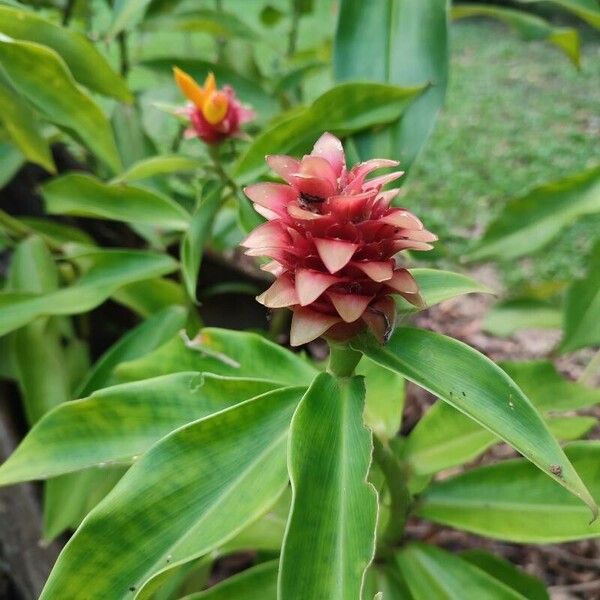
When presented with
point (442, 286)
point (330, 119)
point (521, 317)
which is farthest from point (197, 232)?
point (521, 317)

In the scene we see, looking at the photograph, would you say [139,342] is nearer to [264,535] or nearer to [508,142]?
[264,535]

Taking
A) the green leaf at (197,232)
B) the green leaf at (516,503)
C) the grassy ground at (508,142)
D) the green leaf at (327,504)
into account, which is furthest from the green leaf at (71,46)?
the grassy ground at (508,142)

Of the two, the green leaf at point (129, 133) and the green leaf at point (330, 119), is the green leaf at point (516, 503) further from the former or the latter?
the green leaf at point (129, 133)

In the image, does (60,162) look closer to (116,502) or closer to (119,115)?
(119,115)

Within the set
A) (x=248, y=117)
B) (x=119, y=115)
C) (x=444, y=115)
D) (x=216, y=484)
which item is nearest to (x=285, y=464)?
(x=216, y=484)

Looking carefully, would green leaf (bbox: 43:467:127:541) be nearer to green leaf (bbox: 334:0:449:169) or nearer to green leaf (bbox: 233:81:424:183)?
green leaf (bbox: 233:81:424:183)

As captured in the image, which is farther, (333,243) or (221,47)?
(221,47)
